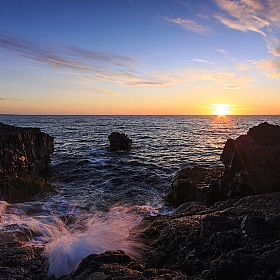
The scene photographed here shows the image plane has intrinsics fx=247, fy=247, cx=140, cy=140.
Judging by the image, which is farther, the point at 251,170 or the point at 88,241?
the point at 251,170

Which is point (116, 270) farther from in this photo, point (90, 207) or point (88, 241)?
point (90, 207)

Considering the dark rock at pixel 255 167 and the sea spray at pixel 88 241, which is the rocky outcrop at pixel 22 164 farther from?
the dark rock at pixel 255 167

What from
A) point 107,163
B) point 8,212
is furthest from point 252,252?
point 107,163

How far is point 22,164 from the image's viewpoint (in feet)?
52.8

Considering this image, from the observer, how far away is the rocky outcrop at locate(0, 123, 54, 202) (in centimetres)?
1365

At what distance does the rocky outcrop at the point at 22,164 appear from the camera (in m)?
13.6

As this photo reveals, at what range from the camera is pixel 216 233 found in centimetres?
530

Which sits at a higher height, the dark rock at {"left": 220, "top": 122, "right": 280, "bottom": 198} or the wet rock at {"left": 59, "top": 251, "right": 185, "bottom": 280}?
the dark rock at {"left": 220, "top": 122, "right": 280, "bottom": 198}

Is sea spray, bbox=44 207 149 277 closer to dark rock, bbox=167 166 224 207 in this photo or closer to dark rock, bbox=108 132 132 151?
dark rock, bbox=167 166 224 207

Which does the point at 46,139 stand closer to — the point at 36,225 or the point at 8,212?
the point at 8,212

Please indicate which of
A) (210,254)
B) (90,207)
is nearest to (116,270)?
(210,254)

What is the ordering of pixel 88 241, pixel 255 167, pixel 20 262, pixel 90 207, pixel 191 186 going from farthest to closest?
pixel 191 186 < pixel 90 207 < pixel 255 167 < pixel 88 241 < pixel 20 262

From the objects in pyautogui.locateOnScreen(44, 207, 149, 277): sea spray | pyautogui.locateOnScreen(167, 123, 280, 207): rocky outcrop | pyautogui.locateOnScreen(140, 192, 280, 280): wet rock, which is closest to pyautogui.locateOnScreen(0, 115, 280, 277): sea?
pyautogui.locateOnScreen(44, 207, 149, 277): sea spray

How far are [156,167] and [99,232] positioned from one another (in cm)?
1382
